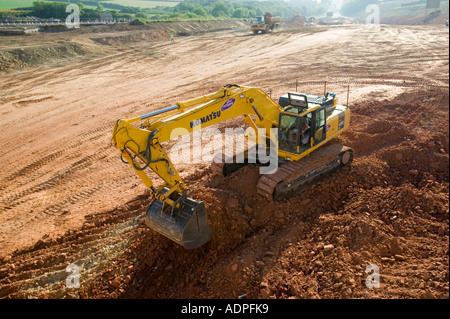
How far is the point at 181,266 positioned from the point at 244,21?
58121 millimetres

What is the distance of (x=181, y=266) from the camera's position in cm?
671

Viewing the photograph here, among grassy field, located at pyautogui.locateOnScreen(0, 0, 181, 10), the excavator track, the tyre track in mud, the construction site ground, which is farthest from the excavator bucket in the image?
grassy field, located at pyautogui.locateOnScreen(0, 0, 181, 10)

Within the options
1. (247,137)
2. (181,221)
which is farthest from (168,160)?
(247,137)

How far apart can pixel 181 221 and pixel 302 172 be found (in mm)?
3314

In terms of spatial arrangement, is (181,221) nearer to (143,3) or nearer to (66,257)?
(66,257)

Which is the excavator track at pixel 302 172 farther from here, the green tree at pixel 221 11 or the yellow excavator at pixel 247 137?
the green tree at pixel 221 11

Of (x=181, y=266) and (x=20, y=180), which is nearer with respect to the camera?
(x=181, y=266)

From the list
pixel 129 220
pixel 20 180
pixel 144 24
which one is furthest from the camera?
pixel 144 24

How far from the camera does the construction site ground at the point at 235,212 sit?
6.09m

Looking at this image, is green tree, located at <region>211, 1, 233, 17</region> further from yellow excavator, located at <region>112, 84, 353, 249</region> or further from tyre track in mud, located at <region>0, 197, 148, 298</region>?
tyre track in mud, located at <region>0, 197, 148, 298</region>

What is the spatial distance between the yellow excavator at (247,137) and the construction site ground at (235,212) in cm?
43

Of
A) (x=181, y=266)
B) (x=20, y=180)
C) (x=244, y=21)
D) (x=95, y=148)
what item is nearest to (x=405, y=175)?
(x=181, y=266)

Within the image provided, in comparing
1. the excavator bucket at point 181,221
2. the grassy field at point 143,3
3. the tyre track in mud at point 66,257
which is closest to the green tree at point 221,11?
the grassy field at point 143,3
